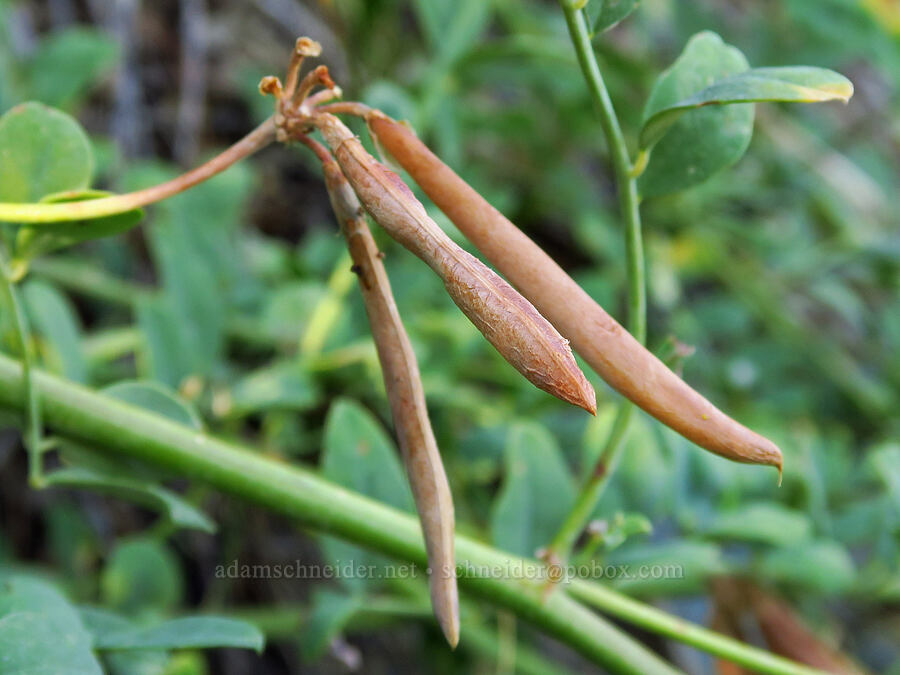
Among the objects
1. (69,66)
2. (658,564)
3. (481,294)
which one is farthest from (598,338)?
(69,66)

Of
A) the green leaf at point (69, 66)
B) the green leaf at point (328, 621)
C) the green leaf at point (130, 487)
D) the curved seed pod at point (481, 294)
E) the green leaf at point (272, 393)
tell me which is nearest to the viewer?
the curved seed pod at point (481, 294)

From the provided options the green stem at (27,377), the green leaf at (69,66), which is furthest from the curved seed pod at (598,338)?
the green leaf at (69,66)

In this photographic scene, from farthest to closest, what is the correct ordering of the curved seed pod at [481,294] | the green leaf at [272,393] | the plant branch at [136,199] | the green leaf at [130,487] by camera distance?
the green leaf at [272,393] → the green leaf at [130,487] → the plant branch at [136,199] → the curved seed pod at [481,294]

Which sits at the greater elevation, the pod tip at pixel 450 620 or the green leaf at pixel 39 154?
the green leaf at pixel 39 154

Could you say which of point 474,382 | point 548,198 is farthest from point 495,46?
point 474,382

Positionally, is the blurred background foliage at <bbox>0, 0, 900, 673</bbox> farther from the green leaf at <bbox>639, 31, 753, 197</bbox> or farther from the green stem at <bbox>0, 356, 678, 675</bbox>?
the green leaf at <bbox>639, 31, 753, 197</bbox>

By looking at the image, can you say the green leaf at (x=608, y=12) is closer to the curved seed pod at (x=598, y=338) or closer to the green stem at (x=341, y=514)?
the curved seed pod at (x=598, y=338)

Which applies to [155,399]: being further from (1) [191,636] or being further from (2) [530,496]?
(2) [530,496]

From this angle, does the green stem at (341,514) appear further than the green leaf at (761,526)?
No
